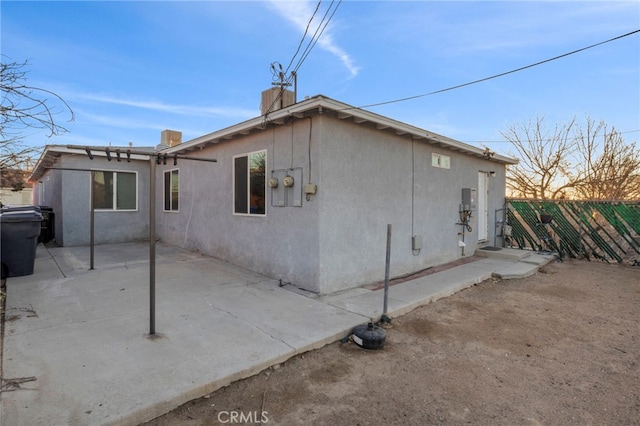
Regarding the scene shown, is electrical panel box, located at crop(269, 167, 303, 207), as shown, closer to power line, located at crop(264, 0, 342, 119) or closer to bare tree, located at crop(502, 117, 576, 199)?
power line, located at crop(264, 0, 342, 119)

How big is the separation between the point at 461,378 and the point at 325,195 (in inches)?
114

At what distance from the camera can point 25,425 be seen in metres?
1.96

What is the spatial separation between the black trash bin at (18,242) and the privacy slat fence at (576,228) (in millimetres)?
11059

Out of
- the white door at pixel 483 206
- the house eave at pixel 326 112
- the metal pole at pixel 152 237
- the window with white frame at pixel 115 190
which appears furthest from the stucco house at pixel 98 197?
the white door at pixel 483 206

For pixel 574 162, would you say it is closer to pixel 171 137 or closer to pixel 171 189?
pixel 171 189

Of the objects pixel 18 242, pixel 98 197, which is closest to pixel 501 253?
pixel 18 242

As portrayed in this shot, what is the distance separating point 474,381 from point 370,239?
3.01m

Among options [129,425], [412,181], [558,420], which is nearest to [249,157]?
[412,181]

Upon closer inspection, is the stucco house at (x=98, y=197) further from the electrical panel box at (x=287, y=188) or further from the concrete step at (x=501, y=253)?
the concrete step at (x=501, y=253)

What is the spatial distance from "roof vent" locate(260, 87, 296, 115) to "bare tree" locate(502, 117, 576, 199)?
12.0 meters

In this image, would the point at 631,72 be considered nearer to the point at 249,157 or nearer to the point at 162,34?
the point at 249,157

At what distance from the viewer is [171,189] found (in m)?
9.39

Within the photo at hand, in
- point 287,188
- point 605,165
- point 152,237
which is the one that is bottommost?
point 152,237

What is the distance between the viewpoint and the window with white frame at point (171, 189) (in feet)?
29.8
